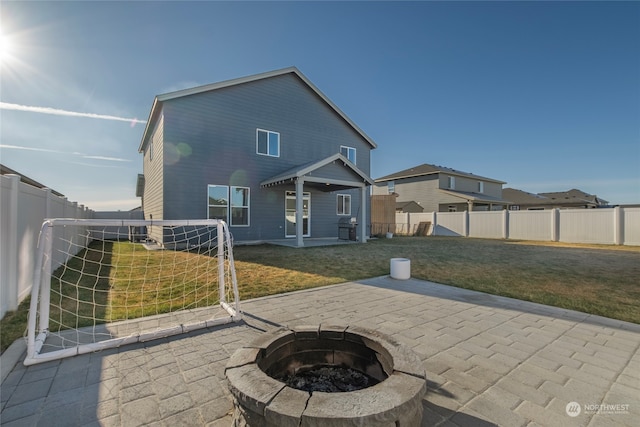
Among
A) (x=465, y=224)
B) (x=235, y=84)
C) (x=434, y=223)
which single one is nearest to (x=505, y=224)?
(x=465, y=224)

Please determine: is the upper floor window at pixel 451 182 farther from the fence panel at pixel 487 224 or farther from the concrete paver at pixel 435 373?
the concrete paver at pixel 435 373

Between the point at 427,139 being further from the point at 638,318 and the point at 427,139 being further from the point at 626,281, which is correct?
the point at 638,318

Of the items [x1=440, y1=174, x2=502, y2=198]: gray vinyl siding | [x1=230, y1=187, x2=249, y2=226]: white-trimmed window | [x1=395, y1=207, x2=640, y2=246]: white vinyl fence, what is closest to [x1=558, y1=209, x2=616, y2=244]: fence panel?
[x1=395, y1=207, x2=640, y2=246]: white vinyl fence

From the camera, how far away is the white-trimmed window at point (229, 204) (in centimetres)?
1147

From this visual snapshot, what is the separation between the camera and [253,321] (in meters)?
3.69

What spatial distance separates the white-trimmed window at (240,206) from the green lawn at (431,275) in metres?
2.97

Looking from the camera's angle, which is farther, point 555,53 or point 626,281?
point 555,53

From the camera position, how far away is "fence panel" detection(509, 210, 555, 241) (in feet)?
51.6

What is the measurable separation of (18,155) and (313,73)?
51.1 feet

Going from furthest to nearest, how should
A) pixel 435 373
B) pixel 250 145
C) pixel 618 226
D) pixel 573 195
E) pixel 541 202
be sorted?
pixel 573 195, pixel 541 202, pixel 618 226, pixel 250 145, pixel 435 373

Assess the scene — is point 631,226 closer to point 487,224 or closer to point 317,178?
point 487,224

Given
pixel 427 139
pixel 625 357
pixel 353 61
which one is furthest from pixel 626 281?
pixel 427 139

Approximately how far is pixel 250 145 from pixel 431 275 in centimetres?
949

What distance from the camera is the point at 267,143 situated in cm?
1294
